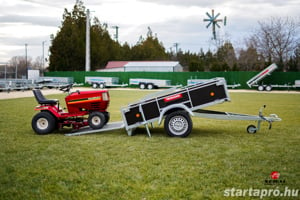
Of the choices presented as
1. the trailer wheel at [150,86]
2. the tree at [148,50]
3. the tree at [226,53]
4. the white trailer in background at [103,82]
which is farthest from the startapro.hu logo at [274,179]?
the tree at [148,50]

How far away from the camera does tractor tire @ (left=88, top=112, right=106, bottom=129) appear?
10242mm

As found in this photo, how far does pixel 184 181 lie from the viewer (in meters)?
5.82

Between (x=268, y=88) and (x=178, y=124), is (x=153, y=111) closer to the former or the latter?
(x=178, y=124)

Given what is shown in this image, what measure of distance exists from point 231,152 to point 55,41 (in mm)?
60329

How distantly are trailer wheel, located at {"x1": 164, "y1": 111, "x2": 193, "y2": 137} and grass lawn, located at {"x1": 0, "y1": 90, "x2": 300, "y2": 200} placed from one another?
267 mm

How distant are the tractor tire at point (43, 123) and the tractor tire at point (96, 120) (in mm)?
1056

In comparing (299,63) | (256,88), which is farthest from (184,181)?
(299,63)

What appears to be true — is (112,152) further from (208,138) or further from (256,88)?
(256,88)

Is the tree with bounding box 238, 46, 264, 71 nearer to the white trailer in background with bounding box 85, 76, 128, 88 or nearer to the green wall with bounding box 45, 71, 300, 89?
the green wall with bounding box 45, 71, 300, 89

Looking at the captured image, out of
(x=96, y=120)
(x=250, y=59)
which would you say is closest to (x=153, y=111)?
(x=96, y=120)

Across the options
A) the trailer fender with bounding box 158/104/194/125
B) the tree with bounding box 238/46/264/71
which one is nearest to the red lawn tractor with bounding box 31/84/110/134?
the trailer fender with bounding box 158/104/194/125

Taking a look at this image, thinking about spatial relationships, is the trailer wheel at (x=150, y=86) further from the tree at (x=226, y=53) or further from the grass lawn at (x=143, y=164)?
the grass lawn at (x=143, y=164)

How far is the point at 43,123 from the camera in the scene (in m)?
10.5

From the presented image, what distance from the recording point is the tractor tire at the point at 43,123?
10414mm
